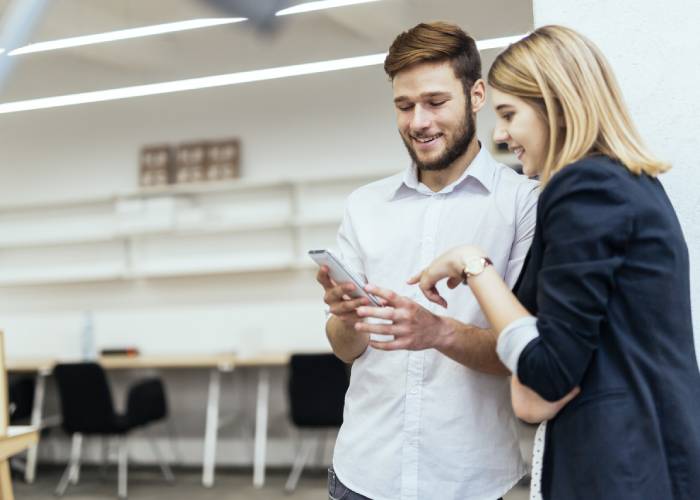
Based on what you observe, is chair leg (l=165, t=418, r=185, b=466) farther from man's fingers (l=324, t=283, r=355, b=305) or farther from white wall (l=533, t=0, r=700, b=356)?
white wall (l=533, t=0, r=700, b=356)

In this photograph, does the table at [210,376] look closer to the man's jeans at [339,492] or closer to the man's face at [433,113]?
the man's jeans at [339,492]

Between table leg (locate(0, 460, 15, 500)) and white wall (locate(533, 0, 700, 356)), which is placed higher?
white wall (locate(533, 0, 700, 356))

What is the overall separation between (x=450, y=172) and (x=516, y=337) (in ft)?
2.03

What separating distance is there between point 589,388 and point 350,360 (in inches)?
25.4

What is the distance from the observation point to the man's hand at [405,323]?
1.22 m

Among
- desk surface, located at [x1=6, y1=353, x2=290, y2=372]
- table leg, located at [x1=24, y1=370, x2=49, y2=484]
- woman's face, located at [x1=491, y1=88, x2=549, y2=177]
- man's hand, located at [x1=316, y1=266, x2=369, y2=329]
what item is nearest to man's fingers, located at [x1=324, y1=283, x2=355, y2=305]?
man's hand, located at [x1=316, y1=266, x2=369, y2=329]

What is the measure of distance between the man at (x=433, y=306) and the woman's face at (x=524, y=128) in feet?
1.05

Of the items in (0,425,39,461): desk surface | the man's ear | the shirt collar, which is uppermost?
the man's ear

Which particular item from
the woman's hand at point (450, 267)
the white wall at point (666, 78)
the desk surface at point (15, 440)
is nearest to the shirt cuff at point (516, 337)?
the woman's hand at point (450, 267)

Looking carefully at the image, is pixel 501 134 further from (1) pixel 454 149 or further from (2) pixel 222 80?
(2) pixel 222 80

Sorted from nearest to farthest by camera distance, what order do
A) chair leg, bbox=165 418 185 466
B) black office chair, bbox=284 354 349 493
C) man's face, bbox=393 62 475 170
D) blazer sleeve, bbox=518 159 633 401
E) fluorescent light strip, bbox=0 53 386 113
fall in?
1. blazer sleeve, bbox=518 159 633 401
2. man's face, bbox=393 62 475 170
3. black office chair, bbox=284 354 349 493
4. fluorescent light strip, bbox=0 53 386 113
5. chair leg, bbox=165 418 185 466

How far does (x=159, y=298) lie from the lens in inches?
230

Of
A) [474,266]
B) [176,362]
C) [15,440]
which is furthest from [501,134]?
[176,362]

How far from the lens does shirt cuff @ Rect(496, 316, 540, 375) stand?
3.21 feet
